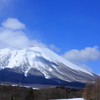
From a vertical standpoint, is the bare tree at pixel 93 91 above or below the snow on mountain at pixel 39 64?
below

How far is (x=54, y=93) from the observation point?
57594mm

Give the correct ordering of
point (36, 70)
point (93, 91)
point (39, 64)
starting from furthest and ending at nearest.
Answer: point (39, 64), point (36, 70), point (93, 91)

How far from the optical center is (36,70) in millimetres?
137000

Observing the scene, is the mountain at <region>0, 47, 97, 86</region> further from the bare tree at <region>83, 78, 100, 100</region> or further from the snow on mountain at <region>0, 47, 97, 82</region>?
the bare tree at <region>83, 78, 100, 100</region>

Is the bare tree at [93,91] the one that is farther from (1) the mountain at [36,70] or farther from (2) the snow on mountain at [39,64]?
(2) the snow on mountain at [39,64]

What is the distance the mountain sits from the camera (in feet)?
405

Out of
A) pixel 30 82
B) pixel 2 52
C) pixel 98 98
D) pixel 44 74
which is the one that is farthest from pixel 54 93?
pixel 2 52

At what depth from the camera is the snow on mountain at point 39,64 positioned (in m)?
132

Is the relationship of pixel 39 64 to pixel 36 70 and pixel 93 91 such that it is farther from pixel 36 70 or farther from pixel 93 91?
A: pixel 93 91

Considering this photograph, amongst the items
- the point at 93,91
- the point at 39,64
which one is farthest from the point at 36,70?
the point at 93,91

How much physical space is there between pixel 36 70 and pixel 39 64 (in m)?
6.37

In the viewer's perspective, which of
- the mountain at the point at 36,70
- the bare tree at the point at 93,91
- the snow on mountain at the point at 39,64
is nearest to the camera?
the bare tree at the point at 93,91

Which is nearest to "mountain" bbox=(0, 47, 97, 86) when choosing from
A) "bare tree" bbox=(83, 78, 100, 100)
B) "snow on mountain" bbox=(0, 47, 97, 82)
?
"snow on mountain" bbox=(0, 47, 97, 82)

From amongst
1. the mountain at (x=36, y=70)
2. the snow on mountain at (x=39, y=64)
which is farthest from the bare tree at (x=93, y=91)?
the snow on mountain at (x=39, y=64)
